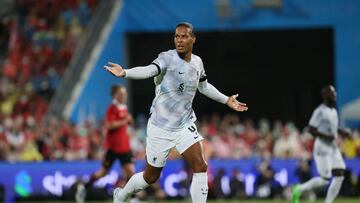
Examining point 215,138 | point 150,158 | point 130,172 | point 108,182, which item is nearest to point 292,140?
point 215,138

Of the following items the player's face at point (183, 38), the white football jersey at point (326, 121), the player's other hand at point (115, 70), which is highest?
the player's face at point (183, 38)

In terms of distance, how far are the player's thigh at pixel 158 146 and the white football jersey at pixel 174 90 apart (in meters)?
0.09

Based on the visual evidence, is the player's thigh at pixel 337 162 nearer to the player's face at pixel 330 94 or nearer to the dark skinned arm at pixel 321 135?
the dark skinned arm at pixel 321 135

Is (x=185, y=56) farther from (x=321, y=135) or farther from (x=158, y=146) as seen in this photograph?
(x=321, y=135)

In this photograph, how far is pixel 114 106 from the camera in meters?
19.4

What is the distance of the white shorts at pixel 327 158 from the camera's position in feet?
58.3

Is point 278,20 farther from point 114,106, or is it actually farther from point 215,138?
point 114,106

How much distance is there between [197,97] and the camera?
110 ft

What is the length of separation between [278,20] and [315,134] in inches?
466

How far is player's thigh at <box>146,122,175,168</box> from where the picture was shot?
44.9ft

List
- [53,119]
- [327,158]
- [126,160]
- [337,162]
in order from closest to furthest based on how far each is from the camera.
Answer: [337,162], [327,158], [126,160], [53,119]

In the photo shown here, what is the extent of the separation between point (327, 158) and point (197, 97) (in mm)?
15897

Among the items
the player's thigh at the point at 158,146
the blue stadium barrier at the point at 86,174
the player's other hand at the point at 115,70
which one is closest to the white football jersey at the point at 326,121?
the player's thigh at the point at 158,146

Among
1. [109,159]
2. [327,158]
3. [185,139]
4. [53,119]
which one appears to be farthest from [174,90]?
[53,119]
